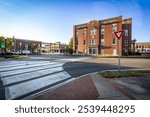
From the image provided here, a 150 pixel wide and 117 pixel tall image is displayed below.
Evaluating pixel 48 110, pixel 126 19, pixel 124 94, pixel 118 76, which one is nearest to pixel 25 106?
pixel 48 110

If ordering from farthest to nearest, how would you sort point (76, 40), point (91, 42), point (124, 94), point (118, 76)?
point (76, 40) < point (91, 42) < point (118, 76) < point (124, 94)

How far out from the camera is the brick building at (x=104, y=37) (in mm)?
41406

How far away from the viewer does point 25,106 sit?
4289 mm

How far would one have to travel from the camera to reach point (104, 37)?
4362 centimetres

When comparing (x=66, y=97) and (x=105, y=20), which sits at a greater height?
(x=105, y=20)

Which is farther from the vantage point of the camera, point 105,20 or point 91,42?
point 91,42

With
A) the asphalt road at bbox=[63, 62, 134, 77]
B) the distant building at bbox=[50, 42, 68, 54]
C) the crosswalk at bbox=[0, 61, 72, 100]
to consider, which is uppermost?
the distant building at bbox=[50, 42, 68, 54]

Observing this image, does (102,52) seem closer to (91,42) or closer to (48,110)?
(91,42)

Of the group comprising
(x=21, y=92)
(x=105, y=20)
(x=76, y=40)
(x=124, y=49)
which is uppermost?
(x=105, y=20)

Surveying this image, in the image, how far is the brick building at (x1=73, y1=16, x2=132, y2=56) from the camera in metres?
41.4

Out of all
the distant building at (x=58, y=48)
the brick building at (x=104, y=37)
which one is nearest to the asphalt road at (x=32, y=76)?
the brick building at (x=104, y=37)

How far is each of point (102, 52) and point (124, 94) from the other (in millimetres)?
39277

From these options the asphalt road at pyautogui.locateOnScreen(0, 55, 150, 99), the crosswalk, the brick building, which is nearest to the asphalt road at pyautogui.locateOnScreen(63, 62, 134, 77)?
the asphalt road at pyautogui.locateOnScreen(0, 55, 150, 99)

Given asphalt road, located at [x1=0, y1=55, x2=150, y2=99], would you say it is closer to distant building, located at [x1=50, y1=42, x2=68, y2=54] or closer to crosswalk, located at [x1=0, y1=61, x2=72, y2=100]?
crosswalk, located at [x1=0, y1=61, x2=72, y2=100]
